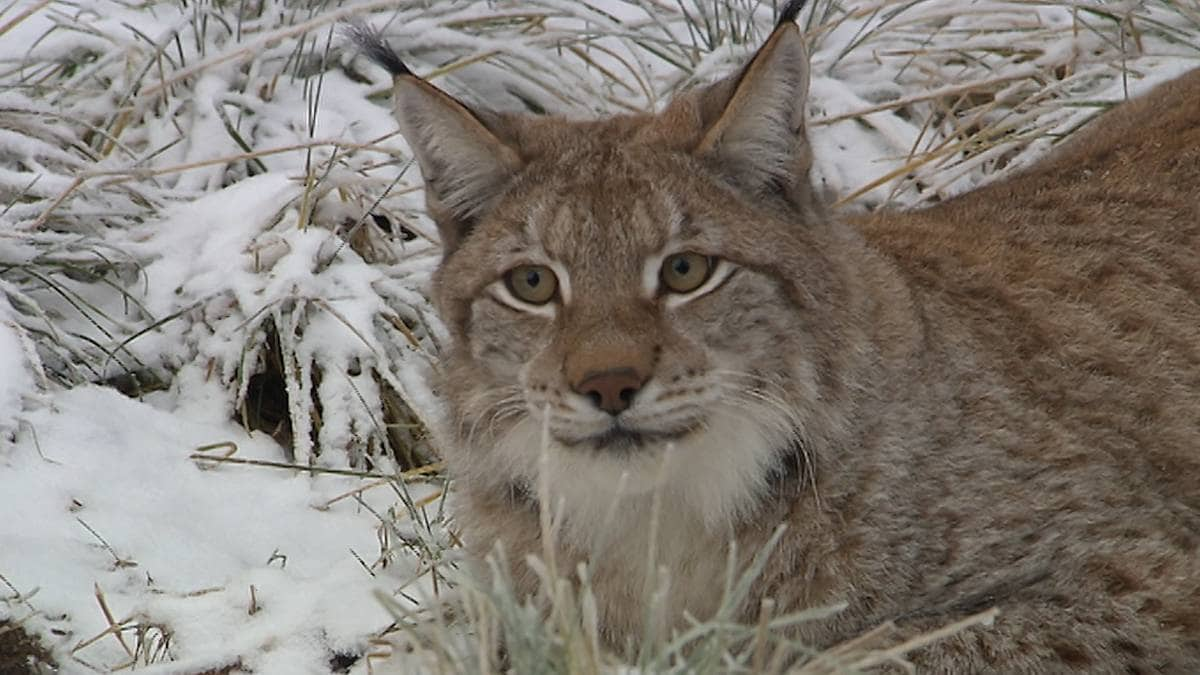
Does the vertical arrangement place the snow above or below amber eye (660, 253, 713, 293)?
below

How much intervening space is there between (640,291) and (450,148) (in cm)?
61

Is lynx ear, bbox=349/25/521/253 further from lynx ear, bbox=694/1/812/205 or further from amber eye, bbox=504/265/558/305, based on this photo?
lynx ear, bbox=694/1/812/205

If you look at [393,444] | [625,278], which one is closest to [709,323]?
[625,278]

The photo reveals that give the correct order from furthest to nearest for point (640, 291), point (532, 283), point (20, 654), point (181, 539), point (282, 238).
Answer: point (282, 238) < point (181, 539) < point (20, 654) < point (532, 283) < point (640, 291)

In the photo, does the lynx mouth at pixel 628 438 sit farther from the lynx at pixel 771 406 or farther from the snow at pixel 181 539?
the snow at pixel 181 539

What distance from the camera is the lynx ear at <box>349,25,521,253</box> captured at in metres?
4.04

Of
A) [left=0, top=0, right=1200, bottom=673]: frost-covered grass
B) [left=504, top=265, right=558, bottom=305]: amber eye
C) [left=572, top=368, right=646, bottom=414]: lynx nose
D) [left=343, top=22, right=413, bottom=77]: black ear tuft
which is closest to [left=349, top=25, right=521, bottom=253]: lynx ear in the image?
[left=343, top=22, right=413, bottom=77]: black ear tuft

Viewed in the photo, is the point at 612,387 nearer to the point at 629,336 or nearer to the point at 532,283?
the point at 629,336

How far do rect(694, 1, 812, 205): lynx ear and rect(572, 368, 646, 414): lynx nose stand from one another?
66 cm

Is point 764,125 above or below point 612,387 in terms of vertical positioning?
above

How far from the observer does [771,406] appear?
3.83m

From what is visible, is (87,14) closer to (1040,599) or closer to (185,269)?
(185,269)

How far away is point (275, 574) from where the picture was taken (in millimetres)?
4617

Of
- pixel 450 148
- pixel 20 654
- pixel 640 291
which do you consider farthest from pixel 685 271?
pixel 20 654
